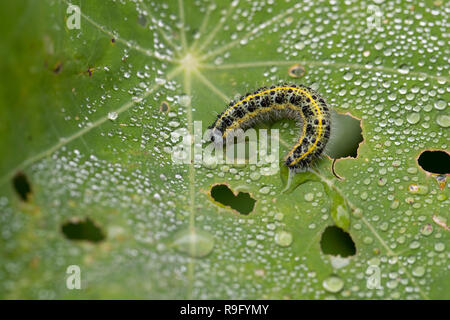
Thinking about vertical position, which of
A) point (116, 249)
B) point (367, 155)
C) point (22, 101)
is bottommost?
point (116, 249)

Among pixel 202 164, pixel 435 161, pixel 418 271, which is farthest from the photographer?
pixel 202 164

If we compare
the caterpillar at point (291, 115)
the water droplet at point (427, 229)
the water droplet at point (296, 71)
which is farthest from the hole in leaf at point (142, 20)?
the water droplet at point (427, 229)

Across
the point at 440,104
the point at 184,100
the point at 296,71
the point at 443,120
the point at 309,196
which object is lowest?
the point at 309,196

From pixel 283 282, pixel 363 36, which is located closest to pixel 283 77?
pixel 363 36

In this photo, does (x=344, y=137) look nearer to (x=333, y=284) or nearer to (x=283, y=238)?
(x=283, y=238)

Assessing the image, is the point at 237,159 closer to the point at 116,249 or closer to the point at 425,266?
the point at 116,249

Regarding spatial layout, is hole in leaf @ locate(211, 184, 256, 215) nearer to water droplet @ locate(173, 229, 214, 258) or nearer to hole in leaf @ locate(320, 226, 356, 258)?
water droplet @ locate(173, 229, 214, 258)

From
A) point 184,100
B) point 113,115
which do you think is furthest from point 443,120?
point 113,115

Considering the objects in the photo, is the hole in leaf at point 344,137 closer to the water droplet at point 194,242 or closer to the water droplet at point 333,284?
the water droplet at point 333,284
